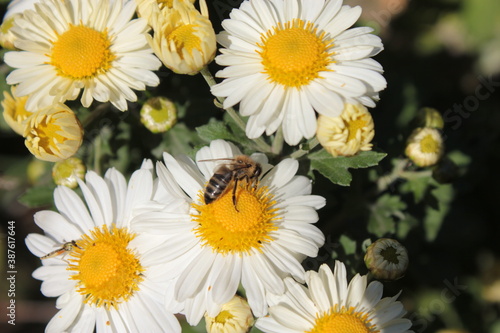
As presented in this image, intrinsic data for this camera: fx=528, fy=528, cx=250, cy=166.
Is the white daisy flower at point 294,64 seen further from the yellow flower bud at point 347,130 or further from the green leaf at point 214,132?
the green leaf at point 214,132

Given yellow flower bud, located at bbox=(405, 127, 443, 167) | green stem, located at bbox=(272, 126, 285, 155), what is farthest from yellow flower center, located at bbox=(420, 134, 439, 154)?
green stem, located at bbox=(272, 126, 285, 155)

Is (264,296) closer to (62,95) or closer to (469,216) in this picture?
(62,95)

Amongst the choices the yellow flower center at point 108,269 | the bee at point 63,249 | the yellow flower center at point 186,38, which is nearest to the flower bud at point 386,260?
the yellow flower center at point 108,269

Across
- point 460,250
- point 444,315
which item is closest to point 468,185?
point 460,250

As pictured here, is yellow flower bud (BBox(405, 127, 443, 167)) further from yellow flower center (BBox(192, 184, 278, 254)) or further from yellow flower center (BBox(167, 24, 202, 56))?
yellow flower center (BBox(167, 24, 202, 56))

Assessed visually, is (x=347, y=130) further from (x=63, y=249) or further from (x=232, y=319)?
(x=63, y=249)

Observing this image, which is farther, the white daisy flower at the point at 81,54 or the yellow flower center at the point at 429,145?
the yellow flower center at the point at 429,145

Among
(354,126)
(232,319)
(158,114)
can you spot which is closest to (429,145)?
(354,126)
